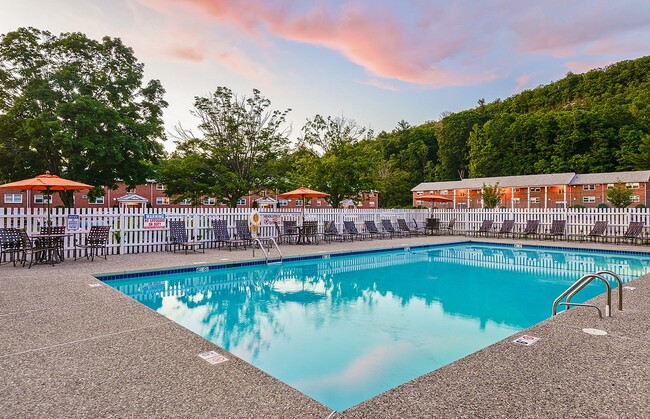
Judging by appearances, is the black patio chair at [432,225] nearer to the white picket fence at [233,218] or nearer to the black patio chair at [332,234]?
the white picket fence at [233,218]

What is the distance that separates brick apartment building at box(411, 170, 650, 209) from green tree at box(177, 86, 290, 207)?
30215mm

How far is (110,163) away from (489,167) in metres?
57.2

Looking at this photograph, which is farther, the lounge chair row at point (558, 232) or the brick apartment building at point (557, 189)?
the brick apartment building at point (557, 189)

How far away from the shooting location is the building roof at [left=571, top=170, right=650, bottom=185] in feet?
132

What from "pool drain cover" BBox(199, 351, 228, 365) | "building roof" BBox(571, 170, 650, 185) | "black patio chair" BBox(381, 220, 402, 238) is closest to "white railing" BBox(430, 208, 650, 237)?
"black patio chair" BBox(381, 220, 402, 238)

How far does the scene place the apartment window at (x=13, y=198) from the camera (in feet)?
122

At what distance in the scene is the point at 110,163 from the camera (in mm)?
18688

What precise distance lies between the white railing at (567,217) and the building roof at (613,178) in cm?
2910

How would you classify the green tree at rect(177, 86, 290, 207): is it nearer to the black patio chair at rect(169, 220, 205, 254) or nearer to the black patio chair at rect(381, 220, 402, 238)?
the black patio chair at rect(381, 220, 402, 238)

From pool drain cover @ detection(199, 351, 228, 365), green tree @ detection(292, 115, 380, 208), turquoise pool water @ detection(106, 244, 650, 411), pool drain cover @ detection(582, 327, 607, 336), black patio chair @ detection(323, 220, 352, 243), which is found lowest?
turquoise pool water @ detection(106, 244, 650, 411)

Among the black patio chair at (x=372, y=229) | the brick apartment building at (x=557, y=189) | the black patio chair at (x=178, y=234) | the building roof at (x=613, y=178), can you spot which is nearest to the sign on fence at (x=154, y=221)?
the black patio chair at (x=178, y=234)

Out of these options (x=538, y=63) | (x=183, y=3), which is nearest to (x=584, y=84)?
(x=538, y=63)

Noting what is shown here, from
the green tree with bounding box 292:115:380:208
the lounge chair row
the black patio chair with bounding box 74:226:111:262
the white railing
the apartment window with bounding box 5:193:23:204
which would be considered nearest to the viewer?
the black patio chair with bounding box 74:226:111:262

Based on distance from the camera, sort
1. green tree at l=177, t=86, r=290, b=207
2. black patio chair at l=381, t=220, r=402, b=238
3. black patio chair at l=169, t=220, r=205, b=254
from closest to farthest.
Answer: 1. black patio chair at l=169, t=220, r=205, b=254
2. black patio chair at l=381, t=220, r=402, b=238
3. green tree at l=177, t=86, r=290, b=207
